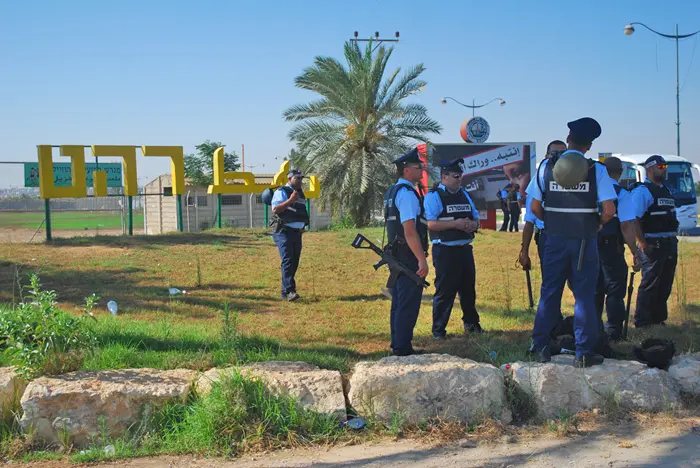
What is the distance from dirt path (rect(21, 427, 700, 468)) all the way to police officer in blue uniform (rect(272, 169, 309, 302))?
448 cm

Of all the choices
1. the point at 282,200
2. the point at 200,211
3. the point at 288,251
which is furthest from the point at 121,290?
the point at 200,211

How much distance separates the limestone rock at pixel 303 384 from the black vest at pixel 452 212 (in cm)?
219

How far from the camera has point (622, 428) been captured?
430cm

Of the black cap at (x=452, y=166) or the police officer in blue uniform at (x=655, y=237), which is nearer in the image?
the black cap at (x=452, y=166)

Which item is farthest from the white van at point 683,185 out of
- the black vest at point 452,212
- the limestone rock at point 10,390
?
the limestone rock at point 10,390

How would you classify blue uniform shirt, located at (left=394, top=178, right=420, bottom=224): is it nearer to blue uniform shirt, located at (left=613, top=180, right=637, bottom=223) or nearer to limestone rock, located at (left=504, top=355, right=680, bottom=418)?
limestone rock, located at (left=504, top=355, right=680, bottom=418)

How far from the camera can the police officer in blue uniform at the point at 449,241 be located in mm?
6262

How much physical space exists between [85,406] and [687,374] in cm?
435

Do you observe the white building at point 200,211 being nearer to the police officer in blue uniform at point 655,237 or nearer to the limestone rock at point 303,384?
the police officer in blue uniform at point 655,237

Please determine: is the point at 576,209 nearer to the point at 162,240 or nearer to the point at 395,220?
the point at 395,220

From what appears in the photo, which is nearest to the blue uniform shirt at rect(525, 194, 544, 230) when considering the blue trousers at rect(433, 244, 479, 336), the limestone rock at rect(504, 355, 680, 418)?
the blue trousers at rect(433, 244, 479, 336)

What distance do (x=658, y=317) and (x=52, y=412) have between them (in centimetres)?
588

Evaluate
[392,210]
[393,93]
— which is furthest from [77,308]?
[393,93]

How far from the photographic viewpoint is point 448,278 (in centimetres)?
629
